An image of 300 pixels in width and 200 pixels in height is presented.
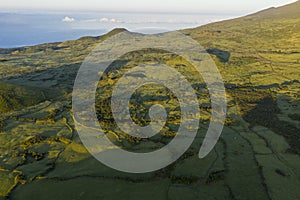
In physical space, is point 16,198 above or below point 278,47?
below

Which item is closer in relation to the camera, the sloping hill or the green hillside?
the green hillside

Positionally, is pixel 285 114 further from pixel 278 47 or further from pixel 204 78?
pixel 278 47

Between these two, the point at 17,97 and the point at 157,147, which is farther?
the point at 17,97

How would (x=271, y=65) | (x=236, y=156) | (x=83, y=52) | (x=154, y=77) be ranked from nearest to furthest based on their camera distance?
(x=236, y=156) → (x=154, y=77) → (x=271, y=65) → (x=83, y=52)

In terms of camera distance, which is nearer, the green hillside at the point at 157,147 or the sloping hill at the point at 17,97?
the green hillside at the point at 157,147

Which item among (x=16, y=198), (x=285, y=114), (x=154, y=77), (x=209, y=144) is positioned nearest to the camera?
(x=16, y=198)

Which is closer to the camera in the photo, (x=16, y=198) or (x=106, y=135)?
(x=16, y=198)

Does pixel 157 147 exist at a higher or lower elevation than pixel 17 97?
lower

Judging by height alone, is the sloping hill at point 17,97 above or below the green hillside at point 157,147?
above

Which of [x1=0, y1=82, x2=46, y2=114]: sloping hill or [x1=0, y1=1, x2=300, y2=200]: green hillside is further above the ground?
[x1=0, y1=82, x2=46, y2=114]: sloping hill

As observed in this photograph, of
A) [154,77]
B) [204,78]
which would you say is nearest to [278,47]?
[204,78]
